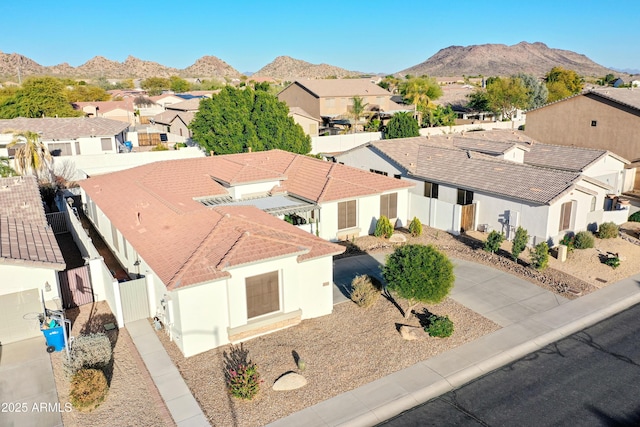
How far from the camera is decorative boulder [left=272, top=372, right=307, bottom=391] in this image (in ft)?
47.2

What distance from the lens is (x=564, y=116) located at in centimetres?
4506

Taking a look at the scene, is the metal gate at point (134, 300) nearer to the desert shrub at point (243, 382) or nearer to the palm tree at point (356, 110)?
the desert shrub at point (243, 382)

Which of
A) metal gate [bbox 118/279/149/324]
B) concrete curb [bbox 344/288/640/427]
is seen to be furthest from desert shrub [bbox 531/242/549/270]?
A: metal gate [bbox 118/279/149/324]

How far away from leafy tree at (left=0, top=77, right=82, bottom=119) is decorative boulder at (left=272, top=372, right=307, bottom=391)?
5956 centimetres

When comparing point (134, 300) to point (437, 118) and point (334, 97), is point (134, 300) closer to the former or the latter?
point (437, 118)

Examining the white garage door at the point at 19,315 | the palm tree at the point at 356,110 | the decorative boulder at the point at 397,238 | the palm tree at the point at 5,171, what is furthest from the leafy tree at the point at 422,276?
the palm tree at the point at 356,110

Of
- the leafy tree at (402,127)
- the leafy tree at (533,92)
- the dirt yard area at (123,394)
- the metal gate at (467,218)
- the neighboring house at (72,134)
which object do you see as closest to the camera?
the dirt yard area at (123,394)

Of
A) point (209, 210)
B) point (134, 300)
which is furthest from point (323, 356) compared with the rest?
point (209, 210)

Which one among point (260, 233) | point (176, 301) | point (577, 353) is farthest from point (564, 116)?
point (176, 301)

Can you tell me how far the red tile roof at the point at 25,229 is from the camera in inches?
680

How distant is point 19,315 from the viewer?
17.0 metres

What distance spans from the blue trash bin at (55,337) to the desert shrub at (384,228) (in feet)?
54.4

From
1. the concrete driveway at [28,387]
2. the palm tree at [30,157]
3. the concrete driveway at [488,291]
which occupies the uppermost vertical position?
the palm tree at [30,157]

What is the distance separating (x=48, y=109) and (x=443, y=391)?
65681 mm
